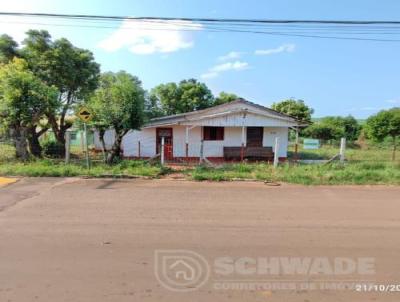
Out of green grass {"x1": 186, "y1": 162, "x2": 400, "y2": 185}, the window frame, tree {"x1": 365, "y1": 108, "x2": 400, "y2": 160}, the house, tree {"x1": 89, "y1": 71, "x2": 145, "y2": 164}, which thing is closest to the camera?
green grass {"x1": 186, "y1": 162, "x2": 400, "y2": 185}

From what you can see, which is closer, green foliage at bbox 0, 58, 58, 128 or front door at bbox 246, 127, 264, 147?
green foliage at bbox 0, 58, 58, 128

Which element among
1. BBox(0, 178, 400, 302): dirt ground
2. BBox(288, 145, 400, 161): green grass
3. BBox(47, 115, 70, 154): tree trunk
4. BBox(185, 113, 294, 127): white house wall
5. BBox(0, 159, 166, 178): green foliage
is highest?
BBox(185, 113, 294, 127): white house wall

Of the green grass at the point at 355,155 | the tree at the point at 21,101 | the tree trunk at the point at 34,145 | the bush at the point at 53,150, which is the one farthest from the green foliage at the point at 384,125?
the tree trunk at the point at 34,145

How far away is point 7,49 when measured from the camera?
59.6 feet

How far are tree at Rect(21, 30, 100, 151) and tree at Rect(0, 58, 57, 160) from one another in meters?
2.25

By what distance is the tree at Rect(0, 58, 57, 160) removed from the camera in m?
14.0

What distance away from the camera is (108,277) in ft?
13.2

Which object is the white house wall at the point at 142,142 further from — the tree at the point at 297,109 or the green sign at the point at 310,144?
the tree at the point at 297,109

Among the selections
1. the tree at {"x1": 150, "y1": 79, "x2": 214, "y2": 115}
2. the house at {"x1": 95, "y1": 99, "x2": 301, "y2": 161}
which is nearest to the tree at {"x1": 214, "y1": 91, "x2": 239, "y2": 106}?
the tree at {"x1": 150, "y1": 79, "x2": 214, "y2": 115}

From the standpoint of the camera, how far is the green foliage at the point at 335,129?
134 ft

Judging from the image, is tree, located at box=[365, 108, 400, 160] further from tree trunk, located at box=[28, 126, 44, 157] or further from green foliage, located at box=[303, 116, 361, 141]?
tree trunk, located at box=[28, 126, 44, 157]

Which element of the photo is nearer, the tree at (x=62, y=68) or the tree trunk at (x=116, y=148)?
the tree trunk at (x=116, y=148)

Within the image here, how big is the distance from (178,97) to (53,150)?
A: 1974cm

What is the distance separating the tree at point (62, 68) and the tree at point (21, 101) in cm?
225
